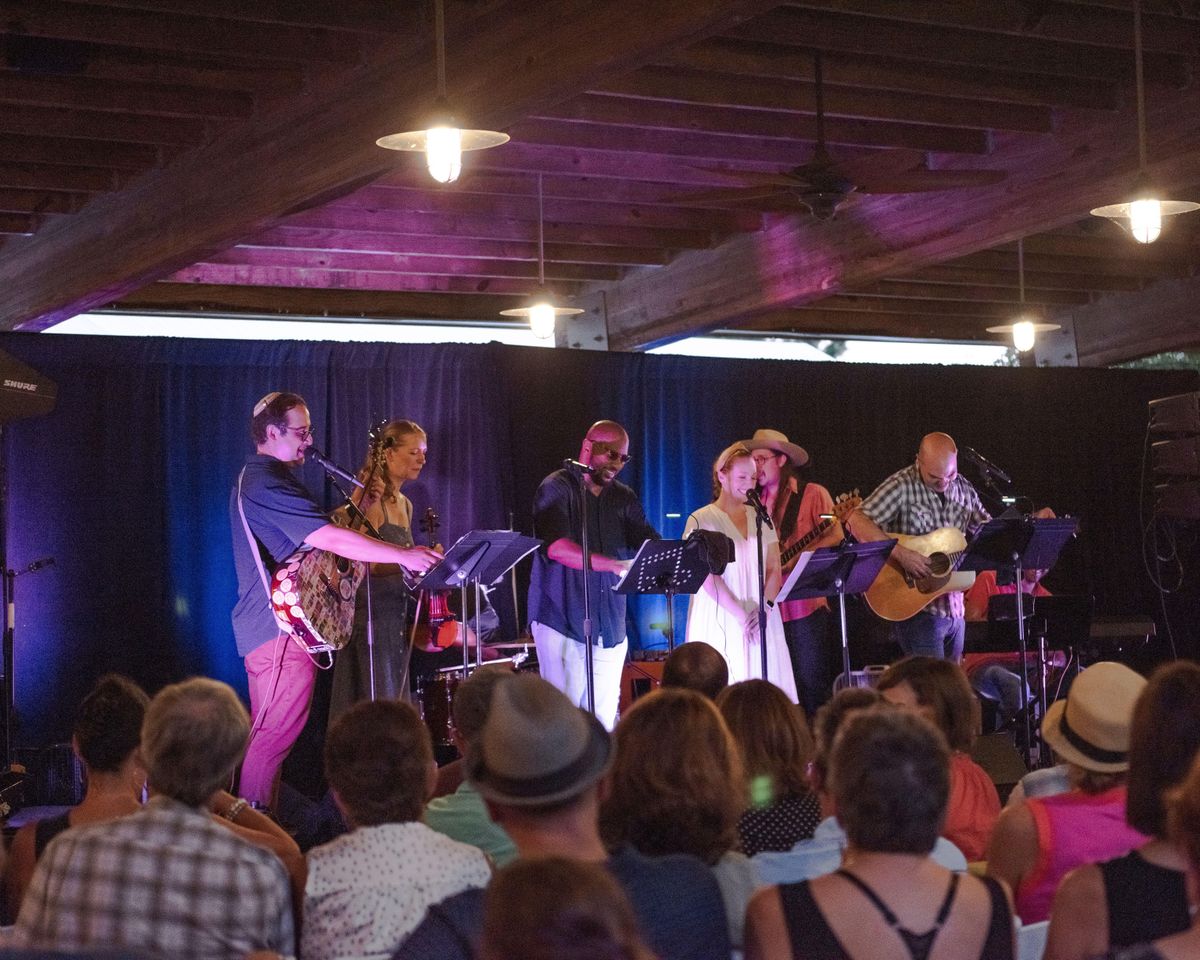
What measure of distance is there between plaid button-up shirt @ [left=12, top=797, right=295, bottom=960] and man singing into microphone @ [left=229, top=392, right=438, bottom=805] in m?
4.08

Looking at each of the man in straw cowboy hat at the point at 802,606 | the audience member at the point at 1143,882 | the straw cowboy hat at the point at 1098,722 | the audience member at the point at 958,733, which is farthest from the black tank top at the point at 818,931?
the man in straw cowboy hat at the point at 802,606

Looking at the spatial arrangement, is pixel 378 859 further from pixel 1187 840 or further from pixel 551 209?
pixel 551 209

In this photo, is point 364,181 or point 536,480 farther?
point 536,480

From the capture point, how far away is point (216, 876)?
282 centimetres

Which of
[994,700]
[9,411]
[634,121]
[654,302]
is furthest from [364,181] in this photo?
[994,700]

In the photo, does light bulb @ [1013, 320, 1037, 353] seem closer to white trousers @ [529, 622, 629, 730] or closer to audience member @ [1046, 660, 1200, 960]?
white trousers @ [529, 622, 629, 730]

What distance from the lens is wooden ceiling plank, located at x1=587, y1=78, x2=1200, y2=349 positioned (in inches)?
291

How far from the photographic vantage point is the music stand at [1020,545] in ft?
25.1

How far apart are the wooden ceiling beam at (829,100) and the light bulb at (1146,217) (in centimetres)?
130

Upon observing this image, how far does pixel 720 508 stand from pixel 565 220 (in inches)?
92.7

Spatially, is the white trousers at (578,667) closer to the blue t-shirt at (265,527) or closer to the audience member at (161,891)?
the blue t-shirt at (265,527)

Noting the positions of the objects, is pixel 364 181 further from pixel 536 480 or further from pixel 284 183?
pixel 536 480

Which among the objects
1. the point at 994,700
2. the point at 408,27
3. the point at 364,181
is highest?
the point at 408,27

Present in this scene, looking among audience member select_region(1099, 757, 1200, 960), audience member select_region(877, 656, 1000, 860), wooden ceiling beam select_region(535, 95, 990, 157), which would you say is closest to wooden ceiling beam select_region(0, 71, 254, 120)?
wooden ceiling beam select_region(535, 95, 990, 157)
